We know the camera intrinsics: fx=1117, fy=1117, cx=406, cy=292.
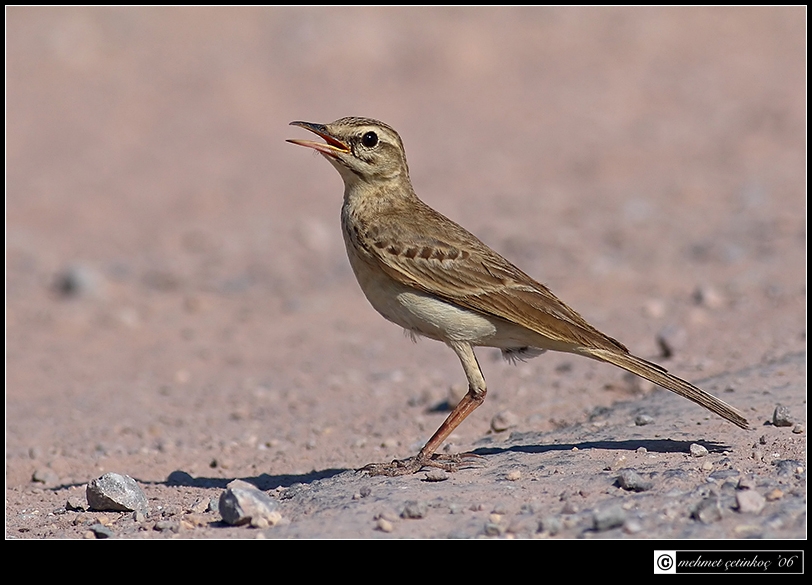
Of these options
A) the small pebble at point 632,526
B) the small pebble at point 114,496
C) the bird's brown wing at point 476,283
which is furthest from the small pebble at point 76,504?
the small pebble at point 632,526

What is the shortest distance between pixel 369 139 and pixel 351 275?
21.7 ft

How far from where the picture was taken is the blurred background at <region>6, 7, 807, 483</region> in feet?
32.5

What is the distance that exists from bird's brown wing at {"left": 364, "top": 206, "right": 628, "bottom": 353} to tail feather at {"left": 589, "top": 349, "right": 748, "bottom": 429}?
0.07 m

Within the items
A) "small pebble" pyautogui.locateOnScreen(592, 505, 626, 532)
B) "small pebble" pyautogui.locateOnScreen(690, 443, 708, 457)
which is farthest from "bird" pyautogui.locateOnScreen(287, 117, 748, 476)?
"small pebble" pyautogui.locateOnScreen(592, 505, 626, 532)

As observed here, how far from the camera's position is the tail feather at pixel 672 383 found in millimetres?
6484

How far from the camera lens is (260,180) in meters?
18.1

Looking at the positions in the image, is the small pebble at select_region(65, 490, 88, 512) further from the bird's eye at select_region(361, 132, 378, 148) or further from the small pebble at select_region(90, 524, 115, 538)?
the bird's eye at select_region(361, 132, 378, 148)

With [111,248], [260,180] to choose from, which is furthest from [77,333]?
[260,180]

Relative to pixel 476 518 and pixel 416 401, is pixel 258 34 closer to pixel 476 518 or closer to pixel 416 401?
pixel 416 401

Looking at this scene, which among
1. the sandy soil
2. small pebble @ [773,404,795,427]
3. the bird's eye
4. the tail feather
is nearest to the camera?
the sandy soil

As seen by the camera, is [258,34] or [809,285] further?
[258,34]
